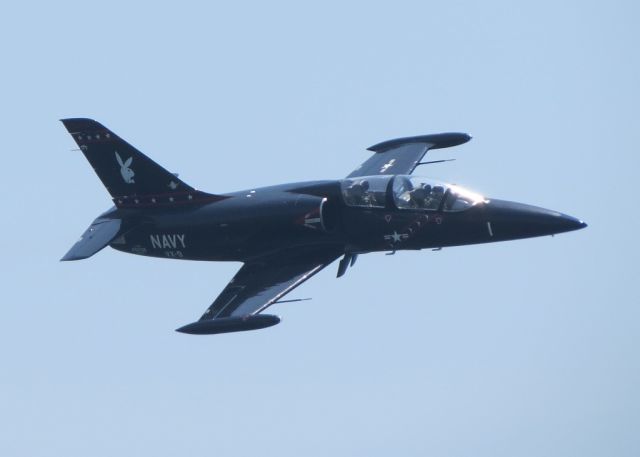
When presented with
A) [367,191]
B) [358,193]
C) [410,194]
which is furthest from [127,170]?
[410,194]

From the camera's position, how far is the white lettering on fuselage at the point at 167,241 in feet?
143

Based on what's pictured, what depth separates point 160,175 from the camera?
43906 mm

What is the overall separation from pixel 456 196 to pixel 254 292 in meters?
5.85

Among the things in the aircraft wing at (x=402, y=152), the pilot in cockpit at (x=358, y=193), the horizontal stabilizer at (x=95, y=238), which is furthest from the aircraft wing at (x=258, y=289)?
the aircraft wing at (x=402, y=152)

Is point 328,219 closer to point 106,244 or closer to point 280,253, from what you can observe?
point 280,253

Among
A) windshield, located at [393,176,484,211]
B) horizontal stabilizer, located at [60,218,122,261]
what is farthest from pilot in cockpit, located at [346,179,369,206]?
horizontal stabilizer, located at [60,218,122,261]

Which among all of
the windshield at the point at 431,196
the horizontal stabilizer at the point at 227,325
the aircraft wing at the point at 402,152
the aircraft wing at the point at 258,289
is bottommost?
the horizontal stabilizer at the point at 227,325

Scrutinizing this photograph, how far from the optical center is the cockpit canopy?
40.9 m

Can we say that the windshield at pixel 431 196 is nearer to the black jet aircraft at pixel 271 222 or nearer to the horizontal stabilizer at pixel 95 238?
the black jet aircraft at pixel 271 222

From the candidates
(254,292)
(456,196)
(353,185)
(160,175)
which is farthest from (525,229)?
(160,175)

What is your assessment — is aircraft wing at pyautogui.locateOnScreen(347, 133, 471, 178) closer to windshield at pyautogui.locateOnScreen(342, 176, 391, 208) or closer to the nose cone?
windshield at pyautogui.locateOnScreen(342, 176, 391, 208)

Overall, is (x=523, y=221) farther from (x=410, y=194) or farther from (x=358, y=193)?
(x=358, y=193)

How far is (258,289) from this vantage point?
40.7 meters

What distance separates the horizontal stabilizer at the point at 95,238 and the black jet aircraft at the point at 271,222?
0.09 feet
